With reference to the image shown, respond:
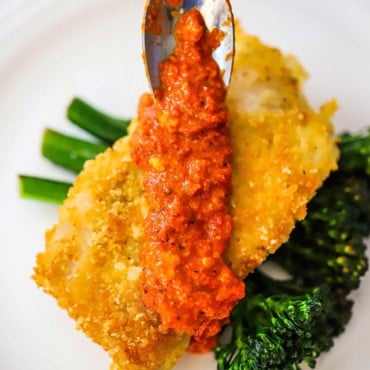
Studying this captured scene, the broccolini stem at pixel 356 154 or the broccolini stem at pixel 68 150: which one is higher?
the broccolini stem at pixel 356 154

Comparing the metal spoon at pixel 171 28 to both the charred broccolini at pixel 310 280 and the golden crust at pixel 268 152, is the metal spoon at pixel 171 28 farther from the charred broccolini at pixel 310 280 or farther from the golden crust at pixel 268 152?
the charred broccolini at pixel 310 280

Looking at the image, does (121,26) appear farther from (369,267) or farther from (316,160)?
(369,267)

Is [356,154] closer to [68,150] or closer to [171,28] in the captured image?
[171,28]

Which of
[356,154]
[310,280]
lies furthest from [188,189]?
[356,154]

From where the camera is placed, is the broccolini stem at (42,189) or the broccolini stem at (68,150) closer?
the broccolini stem at (42,189)

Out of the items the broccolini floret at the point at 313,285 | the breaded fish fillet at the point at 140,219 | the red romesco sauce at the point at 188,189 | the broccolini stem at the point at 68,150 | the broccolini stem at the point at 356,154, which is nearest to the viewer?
the red romesco sauce at the point at 188,189

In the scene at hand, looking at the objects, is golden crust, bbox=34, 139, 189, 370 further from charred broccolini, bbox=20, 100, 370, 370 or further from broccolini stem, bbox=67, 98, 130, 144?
broccolini stem, bbox=67, 98, 130, 144

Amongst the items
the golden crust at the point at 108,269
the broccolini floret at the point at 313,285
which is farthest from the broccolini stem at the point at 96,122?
the broccolini floret at the point at 313,285
